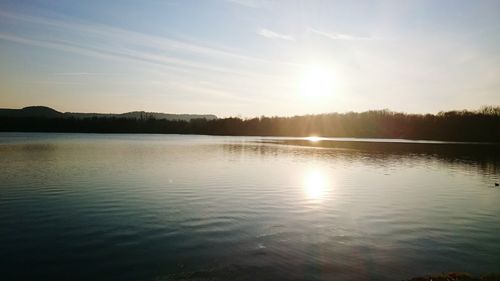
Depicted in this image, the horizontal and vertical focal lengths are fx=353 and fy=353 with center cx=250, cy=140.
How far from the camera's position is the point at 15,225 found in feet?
59.5

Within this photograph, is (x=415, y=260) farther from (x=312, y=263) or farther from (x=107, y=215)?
(x=107, y=215)

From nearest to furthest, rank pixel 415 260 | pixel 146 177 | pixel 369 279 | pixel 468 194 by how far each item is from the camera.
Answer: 1. pixel 369 279
2. pixel 415 260
3. pixel 468 194
4. pixel 146 177

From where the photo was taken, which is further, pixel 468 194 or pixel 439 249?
pixel 468 194

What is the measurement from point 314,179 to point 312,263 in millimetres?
26149

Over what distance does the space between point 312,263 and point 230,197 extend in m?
14.4

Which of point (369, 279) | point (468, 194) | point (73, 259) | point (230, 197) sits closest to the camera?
point (369, 279)

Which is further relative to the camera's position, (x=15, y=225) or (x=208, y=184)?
(x=208, y=184)

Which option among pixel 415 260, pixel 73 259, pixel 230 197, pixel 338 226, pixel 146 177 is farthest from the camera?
pixel 146 177

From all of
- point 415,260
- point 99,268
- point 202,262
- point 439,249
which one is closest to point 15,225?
point 99,268

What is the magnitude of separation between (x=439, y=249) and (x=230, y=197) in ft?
50.8

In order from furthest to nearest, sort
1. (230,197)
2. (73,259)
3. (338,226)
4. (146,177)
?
(146,177) → (230,197) → (338,226) → (73,259)

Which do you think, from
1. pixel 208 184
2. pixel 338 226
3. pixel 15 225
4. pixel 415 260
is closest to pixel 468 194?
pixel 338 226

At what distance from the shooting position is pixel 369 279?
41.0 feet

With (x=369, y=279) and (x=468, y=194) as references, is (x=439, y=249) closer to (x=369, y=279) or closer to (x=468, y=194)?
(x=369, y=279)
